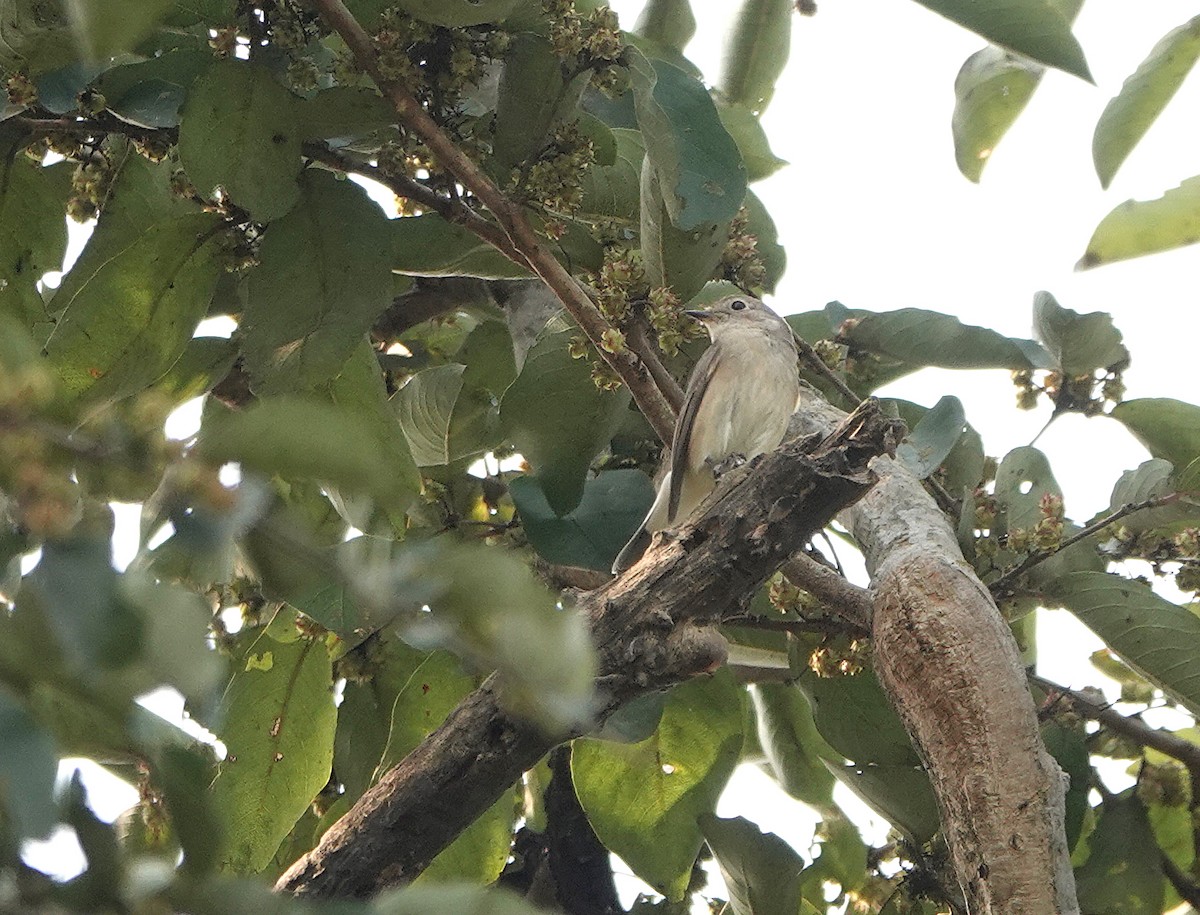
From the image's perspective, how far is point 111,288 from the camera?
2688 mm

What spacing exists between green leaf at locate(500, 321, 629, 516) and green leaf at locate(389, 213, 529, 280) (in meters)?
0.21

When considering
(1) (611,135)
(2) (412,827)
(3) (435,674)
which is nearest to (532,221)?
(1) (611,135)

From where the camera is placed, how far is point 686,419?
3537 mm

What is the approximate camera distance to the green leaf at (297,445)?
31.8 inches

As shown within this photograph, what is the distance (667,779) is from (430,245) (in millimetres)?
1435

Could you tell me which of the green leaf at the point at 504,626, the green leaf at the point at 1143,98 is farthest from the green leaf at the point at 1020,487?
the green leaf at the point at 504,626

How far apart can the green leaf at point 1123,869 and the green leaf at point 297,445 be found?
2988mm

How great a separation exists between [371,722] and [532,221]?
144 centimetres

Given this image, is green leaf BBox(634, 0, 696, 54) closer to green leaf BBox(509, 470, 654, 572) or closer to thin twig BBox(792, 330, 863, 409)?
thin twig BBox(792, 330, 863, 409)

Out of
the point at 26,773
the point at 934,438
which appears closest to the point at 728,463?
the point at 934,438

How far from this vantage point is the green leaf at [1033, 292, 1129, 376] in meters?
3.53

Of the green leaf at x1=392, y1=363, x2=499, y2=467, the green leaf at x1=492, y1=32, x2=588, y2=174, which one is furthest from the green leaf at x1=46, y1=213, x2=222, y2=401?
the green leaf at x1=392, y1=363, x2=499, y2=467

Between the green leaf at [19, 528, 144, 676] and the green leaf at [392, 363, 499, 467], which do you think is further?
the green leaf at [392, 363, 499, 467]

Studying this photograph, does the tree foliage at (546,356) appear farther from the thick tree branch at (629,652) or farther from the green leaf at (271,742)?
the thick tree branch at (629,652)
